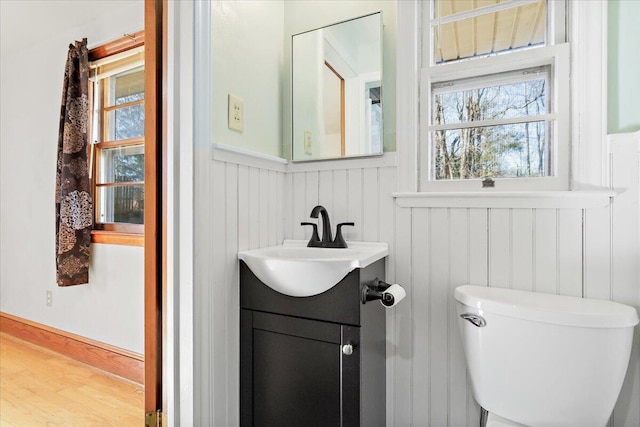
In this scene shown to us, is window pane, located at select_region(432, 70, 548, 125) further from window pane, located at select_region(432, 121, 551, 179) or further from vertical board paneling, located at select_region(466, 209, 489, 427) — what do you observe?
vertical board paneling, located at select_region(466, 209, 489, 427)

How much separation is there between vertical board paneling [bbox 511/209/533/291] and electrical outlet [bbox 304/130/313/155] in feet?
2.70

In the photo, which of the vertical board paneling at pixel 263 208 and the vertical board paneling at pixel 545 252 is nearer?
the vertical board paneling at pixel 545 252

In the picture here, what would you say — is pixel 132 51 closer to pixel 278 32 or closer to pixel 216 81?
pixel 278 32

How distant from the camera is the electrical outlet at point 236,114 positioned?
1216 mm

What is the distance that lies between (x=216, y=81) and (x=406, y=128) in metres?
0.72

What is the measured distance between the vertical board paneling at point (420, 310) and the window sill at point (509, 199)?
0.17 feet

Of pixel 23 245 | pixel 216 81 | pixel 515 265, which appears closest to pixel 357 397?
pixel 515 265

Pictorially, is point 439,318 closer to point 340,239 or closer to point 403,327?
point 403,327

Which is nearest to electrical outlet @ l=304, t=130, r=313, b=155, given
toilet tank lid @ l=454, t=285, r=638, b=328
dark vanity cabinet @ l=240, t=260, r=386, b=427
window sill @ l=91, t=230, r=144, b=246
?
dark vanity cabinet @ l=240, t=260, r=386, b=427

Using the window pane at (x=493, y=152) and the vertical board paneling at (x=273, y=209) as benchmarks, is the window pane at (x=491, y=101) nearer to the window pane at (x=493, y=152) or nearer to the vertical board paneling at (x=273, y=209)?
the window pane at (x=493, y=152)

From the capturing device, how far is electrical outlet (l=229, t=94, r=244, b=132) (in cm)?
122

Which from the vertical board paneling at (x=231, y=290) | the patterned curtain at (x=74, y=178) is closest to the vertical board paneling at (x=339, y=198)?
the vertical board paneling at (x=231, y=290)

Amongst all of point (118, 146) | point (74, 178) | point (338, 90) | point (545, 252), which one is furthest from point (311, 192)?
point (74, 178)

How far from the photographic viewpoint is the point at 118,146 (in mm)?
2123
